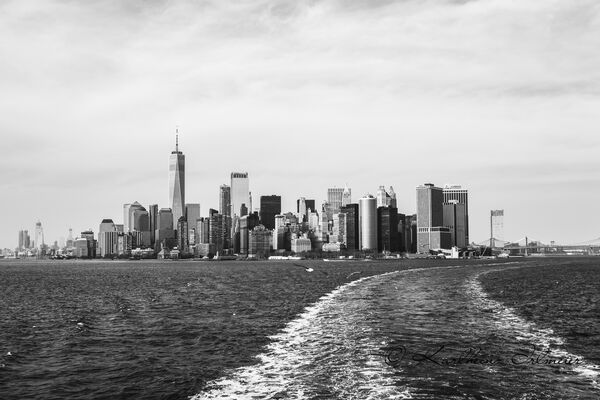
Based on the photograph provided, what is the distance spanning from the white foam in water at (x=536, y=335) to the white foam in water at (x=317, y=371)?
37.8ft

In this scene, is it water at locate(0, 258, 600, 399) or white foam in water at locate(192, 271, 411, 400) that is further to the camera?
water at locate(0, 258, 600, 399)

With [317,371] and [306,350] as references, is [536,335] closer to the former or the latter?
[306,350]

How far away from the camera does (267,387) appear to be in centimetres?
3253

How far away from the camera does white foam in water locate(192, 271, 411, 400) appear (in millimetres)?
31000

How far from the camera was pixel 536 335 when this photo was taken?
49.3 metres

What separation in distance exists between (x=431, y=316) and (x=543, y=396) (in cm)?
3005

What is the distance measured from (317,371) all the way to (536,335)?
2247cm

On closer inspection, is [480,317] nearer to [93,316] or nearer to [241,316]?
[241,316]

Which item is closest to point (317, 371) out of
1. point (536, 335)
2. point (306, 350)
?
point (306, 350)

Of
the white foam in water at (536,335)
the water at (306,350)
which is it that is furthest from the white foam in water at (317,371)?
the white foam in water at (536,335)

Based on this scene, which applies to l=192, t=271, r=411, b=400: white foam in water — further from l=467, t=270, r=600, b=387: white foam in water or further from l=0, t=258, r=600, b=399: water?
l=467, t=270, r=600, b=387: white foam in water

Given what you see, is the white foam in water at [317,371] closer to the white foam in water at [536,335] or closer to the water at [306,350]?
the water at [306,350]

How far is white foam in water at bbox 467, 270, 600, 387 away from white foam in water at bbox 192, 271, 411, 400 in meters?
11.5

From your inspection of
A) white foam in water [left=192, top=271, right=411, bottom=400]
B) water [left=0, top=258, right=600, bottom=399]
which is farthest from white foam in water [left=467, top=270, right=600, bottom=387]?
white foam in water [left=192, top=271, right=411, bottom=400]
